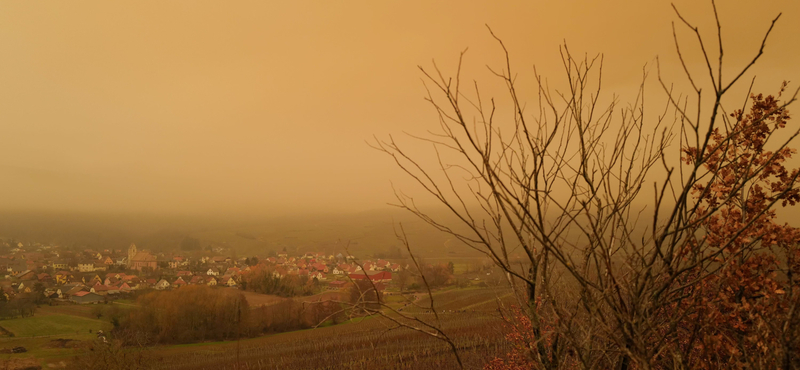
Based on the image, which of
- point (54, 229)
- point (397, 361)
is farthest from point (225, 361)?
point (54, 229)

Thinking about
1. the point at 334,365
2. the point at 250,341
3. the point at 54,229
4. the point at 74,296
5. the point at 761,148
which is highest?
the point at 761,148

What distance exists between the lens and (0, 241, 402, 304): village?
19.2m

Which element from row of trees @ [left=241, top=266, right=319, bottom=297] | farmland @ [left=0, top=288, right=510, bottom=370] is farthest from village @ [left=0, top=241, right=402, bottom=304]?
farmland @ [left=0, top=288, right=510, bottom=370]

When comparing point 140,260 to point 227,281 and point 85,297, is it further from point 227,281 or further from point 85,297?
point 227,281

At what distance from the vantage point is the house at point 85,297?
18.7 m

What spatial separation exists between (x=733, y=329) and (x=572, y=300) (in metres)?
0.65

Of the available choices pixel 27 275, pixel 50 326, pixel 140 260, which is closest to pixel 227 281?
pixel 140 260

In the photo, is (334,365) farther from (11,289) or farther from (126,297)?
(11,289)

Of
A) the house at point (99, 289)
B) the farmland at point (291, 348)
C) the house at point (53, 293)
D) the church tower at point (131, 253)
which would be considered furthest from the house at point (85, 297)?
the church tower at point (131, 253)

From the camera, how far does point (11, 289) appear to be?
18141mm

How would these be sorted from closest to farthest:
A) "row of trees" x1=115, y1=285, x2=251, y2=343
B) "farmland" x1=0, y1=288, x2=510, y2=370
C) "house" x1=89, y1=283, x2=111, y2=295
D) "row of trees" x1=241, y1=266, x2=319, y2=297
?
1. "farmland" x1=0, y1=288, x2=510, y2=370
2. "row of trees" x1=115, y1=285, x2=251, y2=343
3. "house" x1=89, y1=283, x2=111, y2=295
4. "row of trees" x1=241, y1=266, x2=319, y2=297

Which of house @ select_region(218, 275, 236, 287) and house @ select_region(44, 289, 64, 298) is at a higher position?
house @ select_region(44, 289, 64, 298)

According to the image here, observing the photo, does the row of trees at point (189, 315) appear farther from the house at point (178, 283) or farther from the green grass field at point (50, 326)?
the green grass field at point (50, 326)

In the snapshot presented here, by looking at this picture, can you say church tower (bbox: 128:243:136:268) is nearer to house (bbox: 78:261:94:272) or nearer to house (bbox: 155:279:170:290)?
house (bbox: 78:261:94:272)
